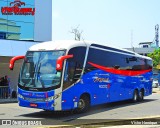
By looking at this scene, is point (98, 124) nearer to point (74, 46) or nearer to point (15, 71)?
point (74, 46)

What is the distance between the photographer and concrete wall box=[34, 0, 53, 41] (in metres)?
30.4

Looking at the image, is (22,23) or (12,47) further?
(22,23)

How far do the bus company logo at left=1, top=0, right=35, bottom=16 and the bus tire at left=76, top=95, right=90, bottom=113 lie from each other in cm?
1428

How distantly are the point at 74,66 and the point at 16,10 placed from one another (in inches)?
599

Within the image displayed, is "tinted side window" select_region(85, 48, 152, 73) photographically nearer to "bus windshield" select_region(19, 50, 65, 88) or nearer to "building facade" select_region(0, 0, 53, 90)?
"bus windshield" select_region(19, 50, 65, 88)

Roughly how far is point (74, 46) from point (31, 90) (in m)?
2.66

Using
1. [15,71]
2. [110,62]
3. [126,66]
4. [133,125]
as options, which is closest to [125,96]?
[126,66]

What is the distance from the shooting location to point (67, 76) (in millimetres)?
15078

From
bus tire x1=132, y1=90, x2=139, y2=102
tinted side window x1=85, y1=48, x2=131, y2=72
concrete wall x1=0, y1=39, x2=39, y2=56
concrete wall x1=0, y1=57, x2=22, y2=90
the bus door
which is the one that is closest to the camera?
tinted side window x1=85, y1=48, x2=131, y2=72

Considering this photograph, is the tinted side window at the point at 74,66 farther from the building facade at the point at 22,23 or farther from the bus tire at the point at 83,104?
the building facade at the point at 22,23

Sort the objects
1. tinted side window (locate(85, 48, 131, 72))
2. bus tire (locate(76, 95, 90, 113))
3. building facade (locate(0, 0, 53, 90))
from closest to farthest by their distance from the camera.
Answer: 1. bus tire (locate(76, 95, 90, 113))
2. tinted side window (locate(85, 48, 131, 72))
3. building facade (locate(0, 0, 53, 90))

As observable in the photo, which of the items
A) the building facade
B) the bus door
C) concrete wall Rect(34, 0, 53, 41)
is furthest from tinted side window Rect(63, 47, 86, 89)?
concrete wall Rect(34, 0, 53, 41)

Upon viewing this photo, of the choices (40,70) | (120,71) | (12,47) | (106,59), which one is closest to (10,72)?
(12,47)

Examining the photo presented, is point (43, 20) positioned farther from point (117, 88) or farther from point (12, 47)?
point (117, 88)
